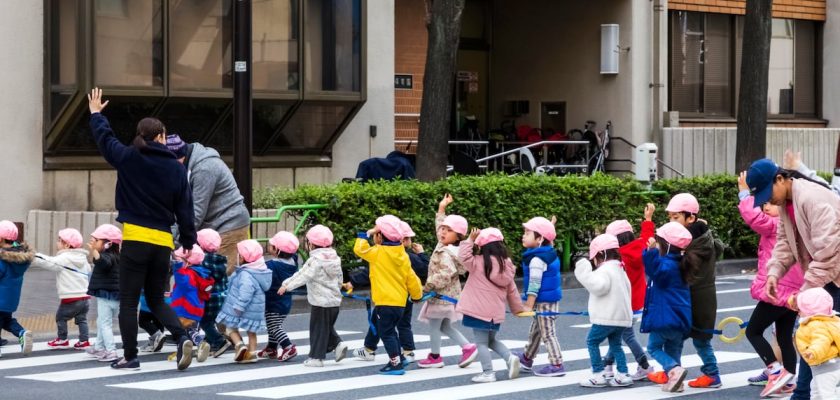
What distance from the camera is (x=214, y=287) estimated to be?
12250 millimetres

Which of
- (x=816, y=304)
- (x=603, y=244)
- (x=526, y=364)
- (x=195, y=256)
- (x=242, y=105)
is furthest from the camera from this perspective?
(x=242, y=105)

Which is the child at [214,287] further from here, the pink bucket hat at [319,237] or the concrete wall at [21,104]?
the concrete wall at [21,104]

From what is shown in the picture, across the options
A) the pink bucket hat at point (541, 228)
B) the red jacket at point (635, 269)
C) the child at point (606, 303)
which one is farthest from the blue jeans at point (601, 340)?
the pink bucket hat at point (541, 228)

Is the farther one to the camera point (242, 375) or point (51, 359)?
point (51, 359)

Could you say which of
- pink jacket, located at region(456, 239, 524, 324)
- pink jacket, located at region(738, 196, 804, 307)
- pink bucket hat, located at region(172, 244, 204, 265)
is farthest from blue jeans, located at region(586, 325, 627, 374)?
pink bucket hat, located at region(172, 244, 204, 265)

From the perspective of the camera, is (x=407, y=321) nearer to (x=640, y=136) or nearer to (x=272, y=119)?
(x=272, y=119)

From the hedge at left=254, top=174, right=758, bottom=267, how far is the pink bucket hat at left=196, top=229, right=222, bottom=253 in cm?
467

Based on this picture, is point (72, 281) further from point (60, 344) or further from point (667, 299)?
point (667, 299)

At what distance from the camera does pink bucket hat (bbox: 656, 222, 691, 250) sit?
10531 millimetres

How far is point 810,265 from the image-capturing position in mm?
9312

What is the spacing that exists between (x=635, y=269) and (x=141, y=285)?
12.4 feet

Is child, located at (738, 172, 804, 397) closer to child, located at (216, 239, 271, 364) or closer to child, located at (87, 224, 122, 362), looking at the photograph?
child, located at (216, 239, 271, 364)

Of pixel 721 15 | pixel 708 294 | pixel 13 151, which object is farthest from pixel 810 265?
pixel 721 15

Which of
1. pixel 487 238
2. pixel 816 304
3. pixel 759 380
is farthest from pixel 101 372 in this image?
pixel 816 304
